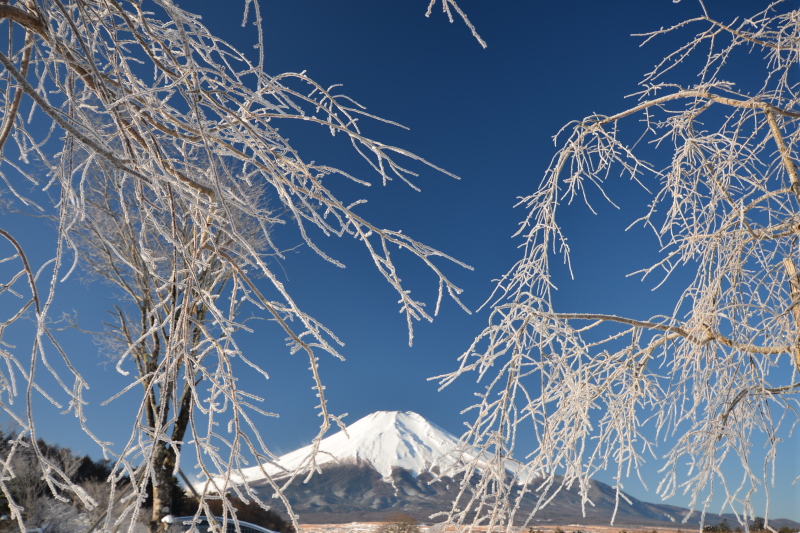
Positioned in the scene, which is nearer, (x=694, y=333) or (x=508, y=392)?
(x=508, y=392)

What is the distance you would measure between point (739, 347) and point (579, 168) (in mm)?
1137

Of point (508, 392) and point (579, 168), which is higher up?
point (579, 168)

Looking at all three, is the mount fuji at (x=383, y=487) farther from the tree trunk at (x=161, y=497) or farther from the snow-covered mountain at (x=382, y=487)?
the tree trunk at (x=161, y=497)

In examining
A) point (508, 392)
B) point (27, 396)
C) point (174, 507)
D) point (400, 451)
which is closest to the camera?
point (27, 396)

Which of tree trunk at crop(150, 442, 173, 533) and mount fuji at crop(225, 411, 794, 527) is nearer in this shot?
tree trunk at crop(150, 442, 173, 533)

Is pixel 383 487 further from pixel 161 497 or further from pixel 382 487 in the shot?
pixel 161 497

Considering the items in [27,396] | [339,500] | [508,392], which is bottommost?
[339,500]

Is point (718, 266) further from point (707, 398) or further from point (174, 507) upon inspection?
point (174, 507)

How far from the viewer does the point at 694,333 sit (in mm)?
2447

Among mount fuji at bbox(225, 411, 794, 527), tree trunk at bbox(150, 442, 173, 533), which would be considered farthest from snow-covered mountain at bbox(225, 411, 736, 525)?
tree trunk at bbox(150, 442, 173, 533)

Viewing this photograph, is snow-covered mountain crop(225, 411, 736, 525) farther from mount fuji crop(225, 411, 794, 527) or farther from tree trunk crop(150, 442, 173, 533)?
tree trunk crop(150, 442, 173, 533)

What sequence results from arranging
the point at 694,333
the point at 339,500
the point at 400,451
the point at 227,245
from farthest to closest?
the point at 400,451, the point at 339,500, the point at 694,333, the point at 227,245

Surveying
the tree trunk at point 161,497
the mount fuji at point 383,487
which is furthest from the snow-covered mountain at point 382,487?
the tree trunk at point 161,497

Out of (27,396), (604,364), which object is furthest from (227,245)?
(604,364)
